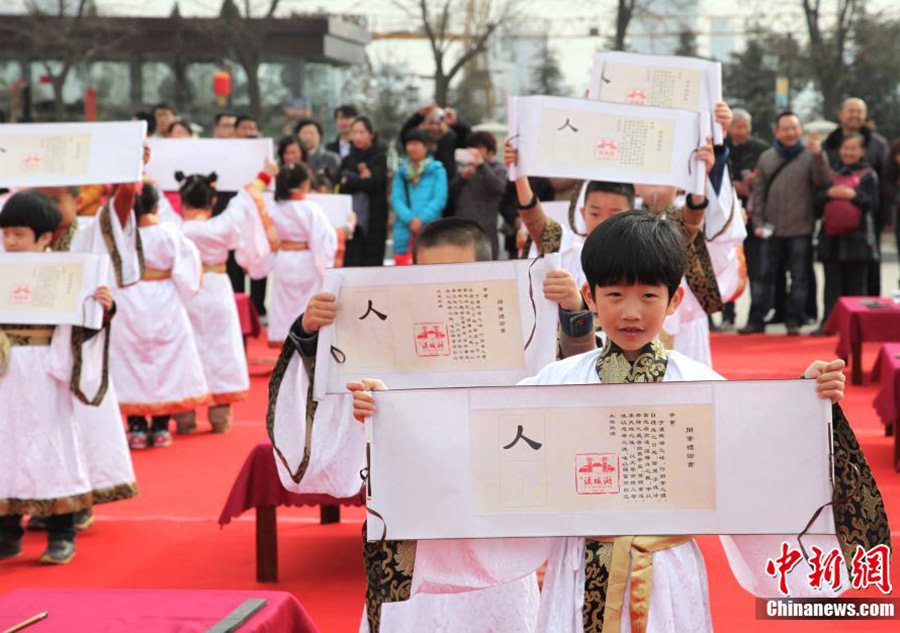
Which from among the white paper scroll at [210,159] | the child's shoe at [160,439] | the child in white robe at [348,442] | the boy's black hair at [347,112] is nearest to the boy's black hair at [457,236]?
the child in white robe at [348,442]

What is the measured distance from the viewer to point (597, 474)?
260 centimetres

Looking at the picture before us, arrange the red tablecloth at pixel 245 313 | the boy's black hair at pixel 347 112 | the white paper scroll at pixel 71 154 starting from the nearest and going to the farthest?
the white paper scroll at pixel 71 154 → the red tablecloth at pixel 245 313 → the boy's black hair at pixel 347 112

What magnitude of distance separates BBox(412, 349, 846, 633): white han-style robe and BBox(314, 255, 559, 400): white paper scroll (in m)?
0.39

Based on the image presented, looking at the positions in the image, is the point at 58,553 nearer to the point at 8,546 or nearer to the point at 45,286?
the point at 8,546

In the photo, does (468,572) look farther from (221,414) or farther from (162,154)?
(162,154)

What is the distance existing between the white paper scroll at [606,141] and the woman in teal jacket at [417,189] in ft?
21.5

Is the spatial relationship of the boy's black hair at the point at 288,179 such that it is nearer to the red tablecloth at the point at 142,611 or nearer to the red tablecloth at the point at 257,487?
the red tablecloth at the point at 257,487

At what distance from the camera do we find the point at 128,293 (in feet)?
25.2

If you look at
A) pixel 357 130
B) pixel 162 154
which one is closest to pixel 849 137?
pixel 357 130

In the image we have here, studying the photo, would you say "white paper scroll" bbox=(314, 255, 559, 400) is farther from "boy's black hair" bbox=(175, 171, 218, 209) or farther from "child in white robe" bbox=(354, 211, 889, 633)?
"boy's black hair" bbox=(175, 171, 218, 209)

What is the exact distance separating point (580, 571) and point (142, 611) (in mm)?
934

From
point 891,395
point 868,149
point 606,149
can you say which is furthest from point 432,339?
point 868,149

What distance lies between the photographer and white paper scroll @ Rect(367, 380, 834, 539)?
256 cm

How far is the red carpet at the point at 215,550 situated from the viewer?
4.62 m
